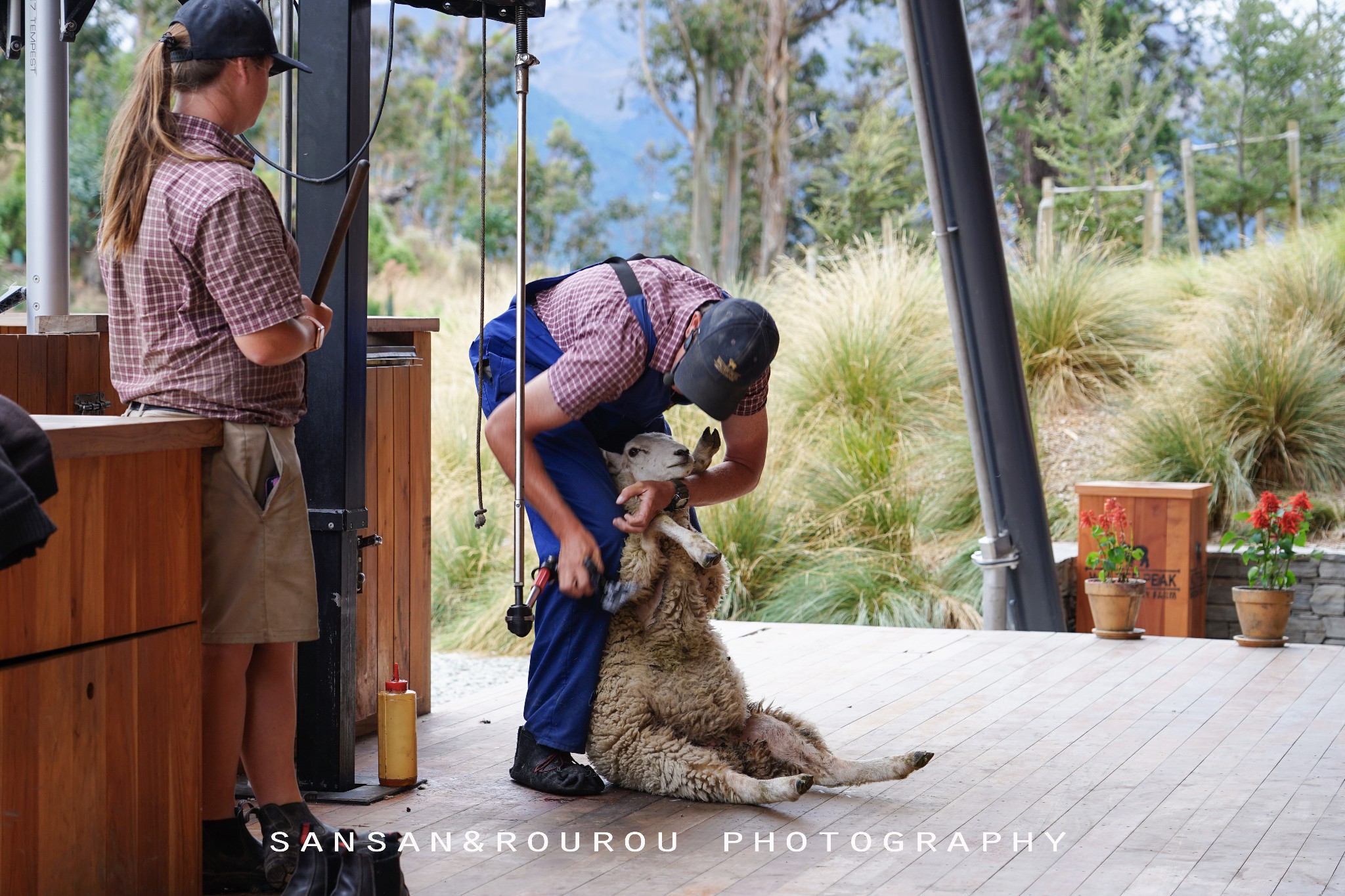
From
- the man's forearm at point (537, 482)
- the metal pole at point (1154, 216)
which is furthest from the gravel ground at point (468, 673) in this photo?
the metal pole at point (1154, 216)

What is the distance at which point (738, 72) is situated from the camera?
76.2 feet

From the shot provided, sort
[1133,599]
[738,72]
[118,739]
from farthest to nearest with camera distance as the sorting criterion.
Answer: [738,72], [1133,599], [118,739]

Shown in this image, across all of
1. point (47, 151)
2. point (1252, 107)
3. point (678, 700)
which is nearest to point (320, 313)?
point (678, 700)

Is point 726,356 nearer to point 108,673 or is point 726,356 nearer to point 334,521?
point 334,521

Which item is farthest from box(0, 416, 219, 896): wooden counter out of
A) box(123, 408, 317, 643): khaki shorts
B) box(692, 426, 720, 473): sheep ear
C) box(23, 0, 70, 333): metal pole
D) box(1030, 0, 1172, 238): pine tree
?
Answer: box(1030, 0, 1172, 238): pine tree

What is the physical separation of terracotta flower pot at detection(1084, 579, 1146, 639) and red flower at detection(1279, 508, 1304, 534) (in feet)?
2.02

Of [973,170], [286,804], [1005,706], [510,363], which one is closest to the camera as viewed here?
[286,804]

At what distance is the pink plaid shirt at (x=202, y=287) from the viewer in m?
2.72

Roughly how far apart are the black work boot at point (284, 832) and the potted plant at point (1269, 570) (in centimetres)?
387

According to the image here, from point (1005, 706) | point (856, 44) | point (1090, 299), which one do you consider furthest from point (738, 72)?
point (1005, 706)

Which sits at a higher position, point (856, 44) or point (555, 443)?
point (856, 44)

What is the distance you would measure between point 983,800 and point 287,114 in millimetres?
2443

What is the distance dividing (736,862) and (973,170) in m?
4.27

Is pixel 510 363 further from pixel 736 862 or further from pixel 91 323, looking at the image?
pixel 736 862
